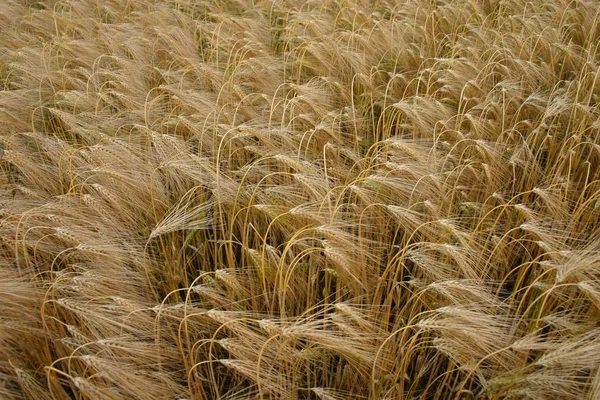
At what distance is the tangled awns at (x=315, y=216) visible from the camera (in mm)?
1131

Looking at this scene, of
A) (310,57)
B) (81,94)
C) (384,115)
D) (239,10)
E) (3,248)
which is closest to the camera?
(3,248)

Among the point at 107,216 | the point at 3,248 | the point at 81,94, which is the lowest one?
the point at 3,248

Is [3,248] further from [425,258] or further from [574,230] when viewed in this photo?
[574,230]

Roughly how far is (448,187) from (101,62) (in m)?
1.74

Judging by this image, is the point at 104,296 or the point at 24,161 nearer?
the point at 104,296

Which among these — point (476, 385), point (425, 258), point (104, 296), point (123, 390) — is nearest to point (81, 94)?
point (104, 296)

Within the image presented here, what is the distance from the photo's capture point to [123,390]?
3.67ft

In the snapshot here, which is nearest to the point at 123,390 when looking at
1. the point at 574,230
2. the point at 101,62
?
the point at 574,230

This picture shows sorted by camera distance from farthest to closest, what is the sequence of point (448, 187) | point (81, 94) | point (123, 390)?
point (81, 94), point (448, 187), point (123, 390)

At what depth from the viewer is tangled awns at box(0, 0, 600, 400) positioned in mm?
1131

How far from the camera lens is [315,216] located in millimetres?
1303

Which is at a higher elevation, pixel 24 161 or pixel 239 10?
pixel 239 10

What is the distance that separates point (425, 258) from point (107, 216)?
878mm

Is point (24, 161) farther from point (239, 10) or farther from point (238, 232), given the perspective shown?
point (239, 10)
